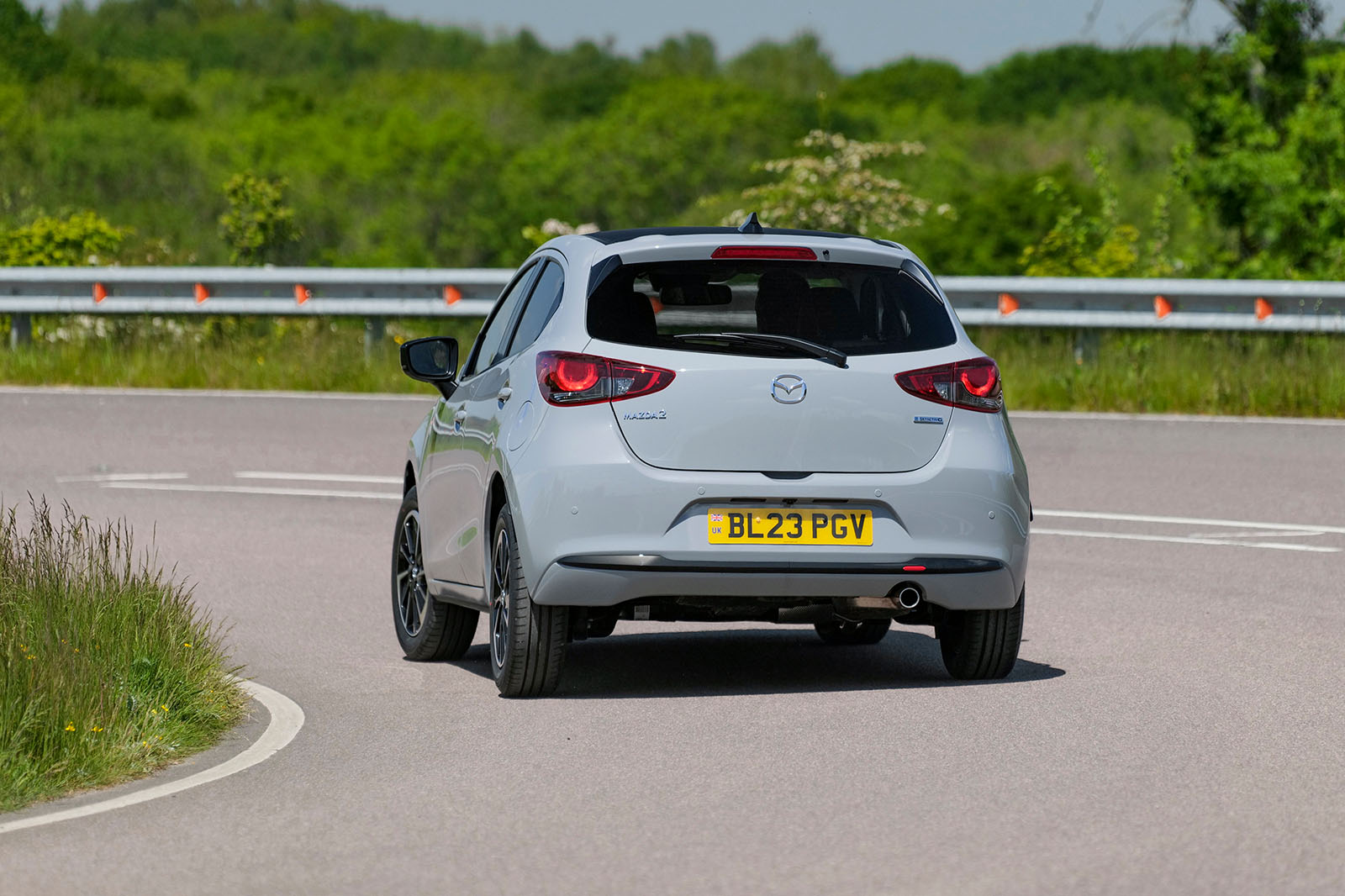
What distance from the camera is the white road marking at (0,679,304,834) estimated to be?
6.20 meters

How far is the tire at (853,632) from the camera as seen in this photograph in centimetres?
979

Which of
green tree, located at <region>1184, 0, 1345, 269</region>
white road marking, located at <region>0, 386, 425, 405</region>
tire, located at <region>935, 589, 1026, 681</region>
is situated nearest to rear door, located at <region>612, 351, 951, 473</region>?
tire, located at <region>935, 589, 1026, 681</region>

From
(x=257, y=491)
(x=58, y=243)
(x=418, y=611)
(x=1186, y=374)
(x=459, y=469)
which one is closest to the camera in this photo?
(x=459, y=469)

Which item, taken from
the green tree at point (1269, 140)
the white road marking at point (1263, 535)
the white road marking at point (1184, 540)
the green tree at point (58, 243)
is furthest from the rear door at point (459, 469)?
the green tree at point (58, 243)

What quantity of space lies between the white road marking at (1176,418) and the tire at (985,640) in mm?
9767

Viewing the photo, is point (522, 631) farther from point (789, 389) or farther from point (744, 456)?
point (789, 389)

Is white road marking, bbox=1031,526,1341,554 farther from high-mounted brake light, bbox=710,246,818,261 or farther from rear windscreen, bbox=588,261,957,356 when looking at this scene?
high-mounted brake light, bbox=710,246,818,261

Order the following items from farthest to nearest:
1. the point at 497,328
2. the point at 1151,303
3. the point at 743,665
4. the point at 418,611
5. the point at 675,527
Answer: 1. the point at 1151,303
2. the point at 418,611
3. the point at 497,328
4. the point at 743,665
5. the point at 675,527

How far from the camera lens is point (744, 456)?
7.77 m

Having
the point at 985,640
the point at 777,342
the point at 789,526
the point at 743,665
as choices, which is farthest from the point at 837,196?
the point at 789,526

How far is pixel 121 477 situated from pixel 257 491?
4.06 ft

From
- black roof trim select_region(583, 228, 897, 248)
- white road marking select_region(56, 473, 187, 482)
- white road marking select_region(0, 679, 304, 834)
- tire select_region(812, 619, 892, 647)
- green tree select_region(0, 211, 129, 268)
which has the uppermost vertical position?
black roof trim select_region(583, 228, 897, 248)

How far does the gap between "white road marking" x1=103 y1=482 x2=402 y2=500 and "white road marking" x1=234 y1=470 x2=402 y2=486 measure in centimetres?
43

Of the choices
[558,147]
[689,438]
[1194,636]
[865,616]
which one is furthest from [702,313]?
[558,147]
